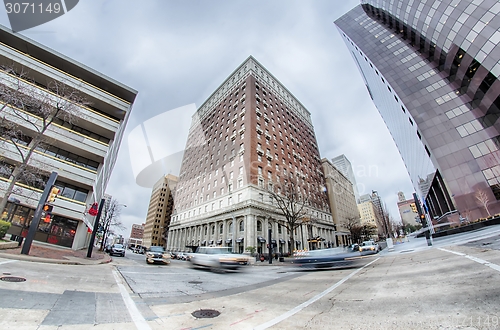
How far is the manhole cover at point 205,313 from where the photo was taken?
394 centimetres

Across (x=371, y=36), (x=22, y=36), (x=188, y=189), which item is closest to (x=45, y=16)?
(x=22, y=36)

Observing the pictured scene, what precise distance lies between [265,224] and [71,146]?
1177 inches

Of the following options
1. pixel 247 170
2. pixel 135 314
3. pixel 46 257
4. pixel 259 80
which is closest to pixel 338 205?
pixel 247 170

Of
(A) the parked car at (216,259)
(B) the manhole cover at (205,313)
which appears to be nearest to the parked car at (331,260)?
(A) the parked car at (216,259)

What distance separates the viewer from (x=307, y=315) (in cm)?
382

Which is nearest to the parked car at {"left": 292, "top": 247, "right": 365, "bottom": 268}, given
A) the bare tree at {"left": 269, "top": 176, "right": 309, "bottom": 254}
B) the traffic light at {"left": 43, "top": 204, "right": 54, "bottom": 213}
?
the bare tree at {"left": 269, "top": 176, "right": 309, "bottom": 254}

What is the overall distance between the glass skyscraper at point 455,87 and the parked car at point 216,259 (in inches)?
1303

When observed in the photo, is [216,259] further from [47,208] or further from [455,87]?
[455,87]

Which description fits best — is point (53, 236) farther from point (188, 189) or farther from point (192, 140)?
point (192, 140)

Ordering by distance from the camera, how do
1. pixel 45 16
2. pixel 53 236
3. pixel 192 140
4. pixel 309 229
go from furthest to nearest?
pixel 192 140 → pixel 309 229 → pixel 53 236 → pixel 45 16

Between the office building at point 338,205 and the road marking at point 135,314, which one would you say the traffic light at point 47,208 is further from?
the office building at point 338,205

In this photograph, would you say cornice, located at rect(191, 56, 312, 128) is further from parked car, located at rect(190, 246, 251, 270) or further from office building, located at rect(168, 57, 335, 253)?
parked car, located at rect(190, 246, 251, 270)

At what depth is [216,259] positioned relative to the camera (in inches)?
556

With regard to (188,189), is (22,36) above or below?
above
